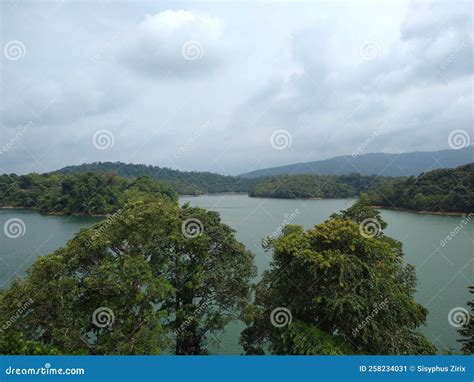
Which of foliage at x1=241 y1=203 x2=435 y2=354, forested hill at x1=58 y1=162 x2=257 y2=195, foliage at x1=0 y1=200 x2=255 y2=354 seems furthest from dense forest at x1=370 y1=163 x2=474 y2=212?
forested hill at x1=58 y1=162 x2=257 y2=195

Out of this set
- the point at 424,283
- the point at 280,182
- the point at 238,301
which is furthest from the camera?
the point at 280,182

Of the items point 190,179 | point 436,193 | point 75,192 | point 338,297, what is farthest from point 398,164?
point 338,297

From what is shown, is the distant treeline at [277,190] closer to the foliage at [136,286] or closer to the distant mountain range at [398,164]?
the foliage at [136,286]

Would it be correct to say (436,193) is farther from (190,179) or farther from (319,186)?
(190,179)

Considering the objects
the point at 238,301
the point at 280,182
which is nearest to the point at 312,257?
the point at 238,301

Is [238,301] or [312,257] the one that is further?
[238,301]

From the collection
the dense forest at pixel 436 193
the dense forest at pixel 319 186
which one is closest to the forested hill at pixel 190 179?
the dense forest at pixel 319 186

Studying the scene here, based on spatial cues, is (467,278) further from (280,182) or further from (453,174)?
(280,182)
